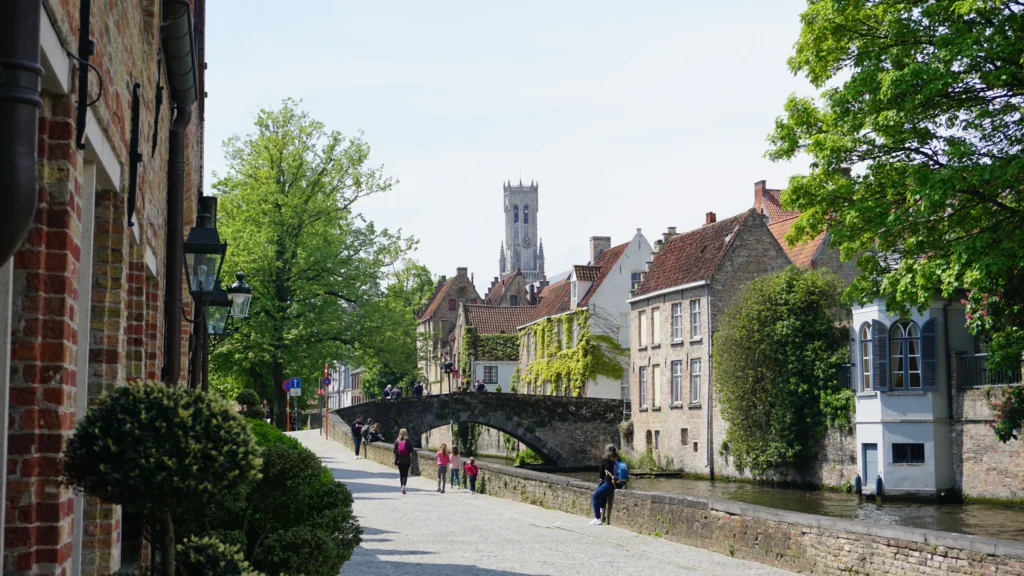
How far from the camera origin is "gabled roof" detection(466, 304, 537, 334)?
7700cm

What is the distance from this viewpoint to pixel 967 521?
28.7 m

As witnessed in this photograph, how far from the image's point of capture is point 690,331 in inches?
1874

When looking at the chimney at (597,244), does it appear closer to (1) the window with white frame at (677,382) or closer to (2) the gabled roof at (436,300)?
(2) the gabled roof at (436,300)

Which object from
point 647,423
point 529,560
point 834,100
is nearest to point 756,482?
point 647,423

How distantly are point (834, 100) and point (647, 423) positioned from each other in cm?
3245

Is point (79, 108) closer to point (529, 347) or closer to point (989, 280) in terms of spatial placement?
point (989, 280)

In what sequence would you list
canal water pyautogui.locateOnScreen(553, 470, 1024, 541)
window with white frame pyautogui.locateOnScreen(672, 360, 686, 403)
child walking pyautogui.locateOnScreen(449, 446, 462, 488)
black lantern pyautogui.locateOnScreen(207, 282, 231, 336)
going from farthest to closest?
window with white frame pyautogui.locateOnScreen(672, 360, 686, 403), child walking pyautogui.locateOnScreen(449, 446, 462, 488), canal water pyautogui.locateOnScreen(553, 470, 1024, 541), black lantern pyautogui.locateOnScreen(207, 282, 231, 336)

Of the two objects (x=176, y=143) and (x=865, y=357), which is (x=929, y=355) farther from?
(x=176, y=143)

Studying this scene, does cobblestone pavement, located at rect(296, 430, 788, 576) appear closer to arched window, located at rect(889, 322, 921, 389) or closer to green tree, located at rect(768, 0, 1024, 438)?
green tree, located at rect(768, 0, 1024, 438)

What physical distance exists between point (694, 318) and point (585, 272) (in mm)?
14473

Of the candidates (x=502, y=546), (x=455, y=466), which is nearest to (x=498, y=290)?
(x=455, y=466)

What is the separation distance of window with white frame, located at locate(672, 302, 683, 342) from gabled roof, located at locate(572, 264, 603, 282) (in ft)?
39.7

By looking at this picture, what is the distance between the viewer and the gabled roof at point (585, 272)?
200 feet

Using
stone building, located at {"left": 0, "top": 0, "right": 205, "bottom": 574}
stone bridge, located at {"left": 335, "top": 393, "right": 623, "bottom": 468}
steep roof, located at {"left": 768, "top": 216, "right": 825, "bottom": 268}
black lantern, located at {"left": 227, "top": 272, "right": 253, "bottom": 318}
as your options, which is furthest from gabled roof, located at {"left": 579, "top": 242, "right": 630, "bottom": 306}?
stone building, located at {"left": 0, "top": 0, "right": 205, "bottom": 574}
